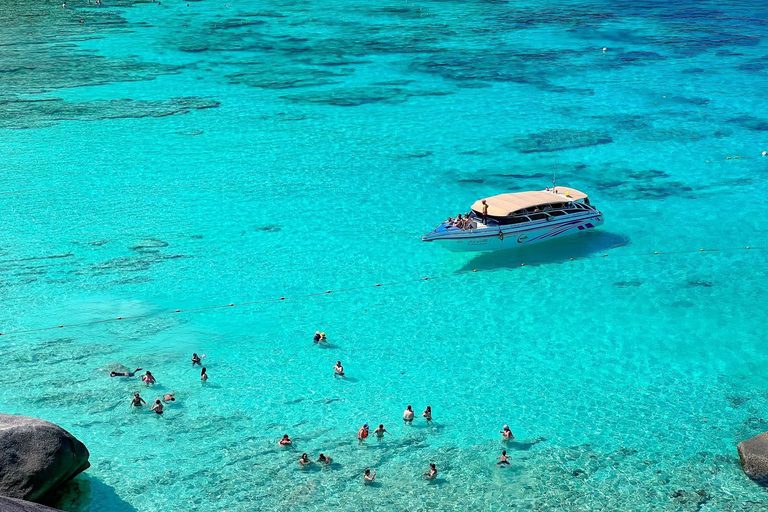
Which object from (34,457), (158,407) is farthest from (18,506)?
(158,407)

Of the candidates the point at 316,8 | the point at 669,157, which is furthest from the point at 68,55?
the point at 669,157

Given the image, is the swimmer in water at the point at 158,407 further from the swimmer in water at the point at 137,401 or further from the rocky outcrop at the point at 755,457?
the rocky outcrop at the point at 755,457

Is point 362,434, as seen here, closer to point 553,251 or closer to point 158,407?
point 158,407

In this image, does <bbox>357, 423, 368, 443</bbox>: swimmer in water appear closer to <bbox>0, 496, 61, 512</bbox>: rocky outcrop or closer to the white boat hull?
<bbox>0, 496, 61, 512</bbox>: rocky outcrop

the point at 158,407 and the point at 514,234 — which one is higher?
the point at 514,234

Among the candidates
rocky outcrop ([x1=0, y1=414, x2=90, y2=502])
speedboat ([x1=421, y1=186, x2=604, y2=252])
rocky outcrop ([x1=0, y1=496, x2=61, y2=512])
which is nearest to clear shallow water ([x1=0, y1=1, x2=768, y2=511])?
speedboat ([x1=421, y1=186, x2=604, y2=252])

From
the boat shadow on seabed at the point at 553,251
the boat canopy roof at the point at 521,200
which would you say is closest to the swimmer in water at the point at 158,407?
the boat shadow on seabed at the point at 553,251
